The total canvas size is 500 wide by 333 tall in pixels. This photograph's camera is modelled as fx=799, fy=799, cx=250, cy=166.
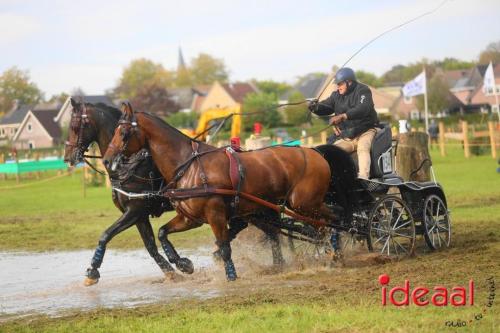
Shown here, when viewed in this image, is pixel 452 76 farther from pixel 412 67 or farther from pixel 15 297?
pixel 15 297

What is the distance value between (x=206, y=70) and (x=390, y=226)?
156 m

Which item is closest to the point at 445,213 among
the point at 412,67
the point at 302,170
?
the point at 302,170

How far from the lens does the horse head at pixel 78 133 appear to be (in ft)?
37.4

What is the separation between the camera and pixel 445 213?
41.7 feet

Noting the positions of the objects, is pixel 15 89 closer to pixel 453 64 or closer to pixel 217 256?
pixel 453 64

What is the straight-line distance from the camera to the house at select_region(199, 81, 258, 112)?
113 m

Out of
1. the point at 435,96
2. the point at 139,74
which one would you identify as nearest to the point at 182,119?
the point at 435,96

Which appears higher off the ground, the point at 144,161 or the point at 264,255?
the point at 144,161

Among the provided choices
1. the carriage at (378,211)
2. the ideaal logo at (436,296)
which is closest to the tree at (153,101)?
the carriage at (378,211)

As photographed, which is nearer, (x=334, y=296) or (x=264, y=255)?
(x=334, y=296)

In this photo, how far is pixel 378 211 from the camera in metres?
12.0

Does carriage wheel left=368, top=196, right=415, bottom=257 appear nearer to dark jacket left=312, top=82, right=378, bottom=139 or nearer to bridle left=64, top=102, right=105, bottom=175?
dark jacket left=312, top=82, right=378, bottom=139

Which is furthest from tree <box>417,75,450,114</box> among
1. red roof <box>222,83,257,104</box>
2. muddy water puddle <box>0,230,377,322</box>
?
muddy water puddle <box>0,230,377,322</box>

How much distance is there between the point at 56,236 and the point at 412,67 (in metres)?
117
